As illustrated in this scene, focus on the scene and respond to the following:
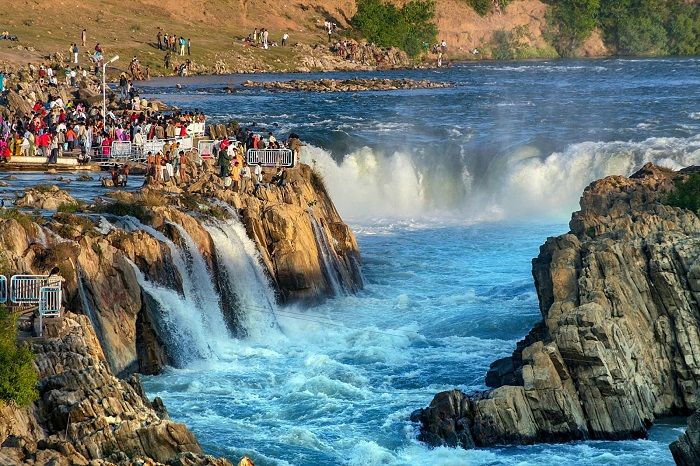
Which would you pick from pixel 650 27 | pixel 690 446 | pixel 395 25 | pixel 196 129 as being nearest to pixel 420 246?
pixel 196 129

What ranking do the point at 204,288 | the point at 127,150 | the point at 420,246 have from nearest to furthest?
1. the point at 204,288
2. the point at 127,150
3. the point at 420,246

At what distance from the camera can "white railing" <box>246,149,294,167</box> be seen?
55628 millimetres

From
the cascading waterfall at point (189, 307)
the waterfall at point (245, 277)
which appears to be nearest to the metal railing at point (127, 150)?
the waterfall at point (245, 277)

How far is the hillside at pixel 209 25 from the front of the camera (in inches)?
4560

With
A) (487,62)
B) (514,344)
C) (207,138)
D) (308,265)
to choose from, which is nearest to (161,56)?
(487,62)

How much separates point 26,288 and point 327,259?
18.2 meters

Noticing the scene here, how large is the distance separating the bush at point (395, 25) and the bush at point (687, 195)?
113 m

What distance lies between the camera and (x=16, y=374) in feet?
93.5

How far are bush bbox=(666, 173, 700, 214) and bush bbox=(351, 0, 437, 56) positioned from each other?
11293 centimetres

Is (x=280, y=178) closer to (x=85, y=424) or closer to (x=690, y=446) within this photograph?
(x=85, y=424)

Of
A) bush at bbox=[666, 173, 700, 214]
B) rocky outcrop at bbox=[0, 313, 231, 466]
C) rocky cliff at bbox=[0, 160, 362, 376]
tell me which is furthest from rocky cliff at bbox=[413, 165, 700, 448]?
rocky cliff at bbox=[0, 160, 362, 376]

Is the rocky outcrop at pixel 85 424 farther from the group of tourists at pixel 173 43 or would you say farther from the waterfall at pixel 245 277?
the group of tourists at pixel 173 43

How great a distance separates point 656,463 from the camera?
31.6 m

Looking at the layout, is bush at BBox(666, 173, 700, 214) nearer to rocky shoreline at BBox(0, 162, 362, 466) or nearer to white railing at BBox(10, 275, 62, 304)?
rocky shoreline at BBox(0, 162, 362, 466)
